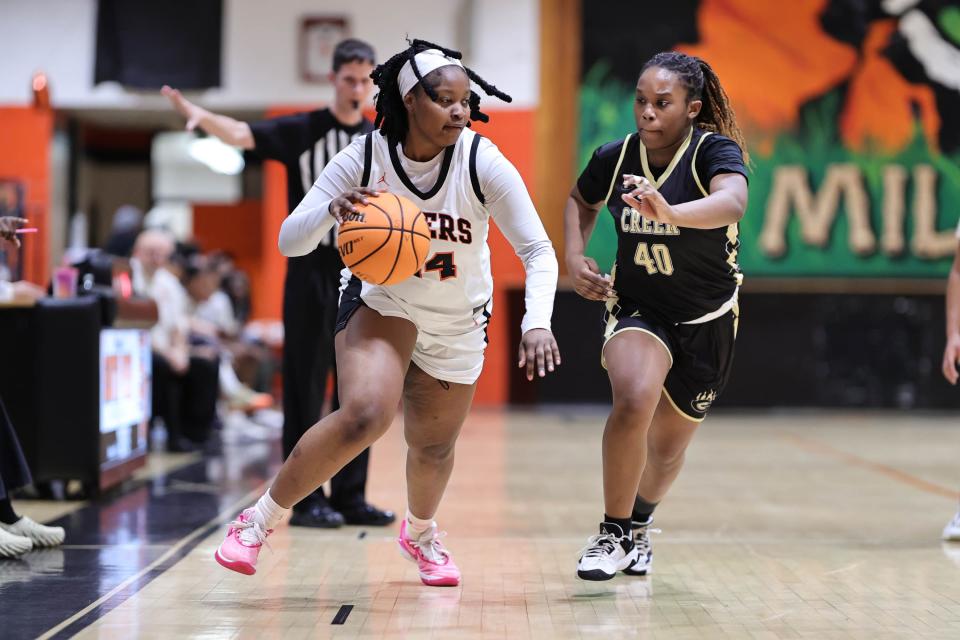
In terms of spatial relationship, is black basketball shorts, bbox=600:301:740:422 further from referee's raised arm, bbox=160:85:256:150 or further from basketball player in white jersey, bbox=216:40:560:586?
referee's raised arm, bbox=160:85:256:150

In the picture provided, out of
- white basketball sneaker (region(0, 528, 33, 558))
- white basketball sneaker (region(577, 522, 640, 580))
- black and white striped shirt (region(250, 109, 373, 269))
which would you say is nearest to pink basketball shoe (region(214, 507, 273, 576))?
white basketball sneaker (region(577, 522, 640, 580))

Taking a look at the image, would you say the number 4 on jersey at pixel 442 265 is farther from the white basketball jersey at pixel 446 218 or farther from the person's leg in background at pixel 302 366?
the person's leg in background at pixel 302 366

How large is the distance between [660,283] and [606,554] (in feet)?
2.94

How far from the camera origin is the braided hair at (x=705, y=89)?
12.5 feet

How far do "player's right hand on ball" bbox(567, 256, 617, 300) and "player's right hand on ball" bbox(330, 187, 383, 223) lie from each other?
A: 77cm

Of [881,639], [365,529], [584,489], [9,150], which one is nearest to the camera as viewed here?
[881,639]

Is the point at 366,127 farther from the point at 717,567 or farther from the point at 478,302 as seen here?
the point at 717,567

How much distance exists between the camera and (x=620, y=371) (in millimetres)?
3705

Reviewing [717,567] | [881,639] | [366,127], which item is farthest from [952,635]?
[366,127]

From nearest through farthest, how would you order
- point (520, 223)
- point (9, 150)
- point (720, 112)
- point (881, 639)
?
point (881, 639) → point (520, 223) → point (720, 112) → point (9, 150)

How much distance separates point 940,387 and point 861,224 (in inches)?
76.8

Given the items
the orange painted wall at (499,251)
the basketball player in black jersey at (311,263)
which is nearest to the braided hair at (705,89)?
the basketball player in black jersey at (311,263)

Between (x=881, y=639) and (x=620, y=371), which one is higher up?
(x=620, y=371)

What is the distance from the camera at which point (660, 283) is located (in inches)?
151
